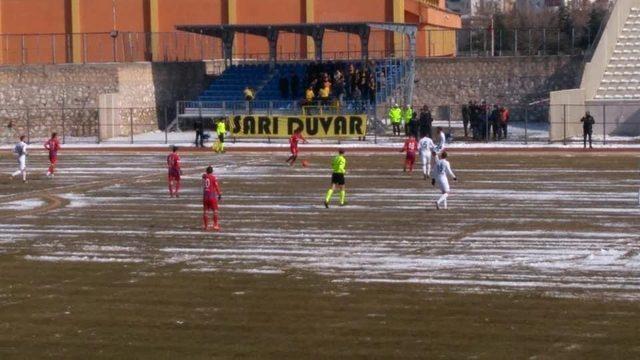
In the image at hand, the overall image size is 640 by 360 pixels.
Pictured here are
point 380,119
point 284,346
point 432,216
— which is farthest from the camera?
point 380,119

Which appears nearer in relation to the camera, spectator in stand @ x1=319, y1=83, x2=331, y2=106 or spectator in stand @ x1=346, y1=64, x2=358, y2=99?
spectator in stand @ x1=319, y1=83, x2=331, y2=106

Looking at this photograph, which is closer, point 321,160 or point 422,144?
point 422,144

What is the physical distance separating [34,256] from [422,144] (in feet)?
54.3

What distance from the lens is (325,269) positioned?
23797 mm

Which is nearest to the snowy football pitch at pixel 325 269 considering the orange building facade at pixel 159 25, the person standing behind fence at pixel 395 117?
the person standing behind fence at pixel 395 117

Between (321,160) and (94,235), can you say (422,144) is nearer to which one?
(321,160)

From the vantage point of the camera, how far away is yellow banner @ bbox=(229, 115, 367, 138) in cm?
5631

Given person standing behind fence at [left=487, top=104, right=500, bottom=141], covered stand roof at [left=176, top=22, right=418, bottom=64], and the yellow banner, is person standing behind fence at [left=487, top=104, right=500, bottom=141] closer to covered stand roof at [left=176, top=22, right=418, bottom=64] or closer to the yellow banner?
Result: the yellow banner

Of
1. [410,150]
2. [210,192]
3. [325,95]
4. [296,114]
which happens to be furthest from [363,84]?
[210,192]

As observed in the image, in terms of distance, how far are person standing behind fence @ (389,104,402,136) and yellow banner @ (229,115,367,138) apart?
1834 millimetres

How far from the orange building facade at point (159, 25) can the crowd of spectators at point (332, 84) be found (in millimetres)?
6523

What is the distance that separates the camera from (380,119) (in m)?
61.0

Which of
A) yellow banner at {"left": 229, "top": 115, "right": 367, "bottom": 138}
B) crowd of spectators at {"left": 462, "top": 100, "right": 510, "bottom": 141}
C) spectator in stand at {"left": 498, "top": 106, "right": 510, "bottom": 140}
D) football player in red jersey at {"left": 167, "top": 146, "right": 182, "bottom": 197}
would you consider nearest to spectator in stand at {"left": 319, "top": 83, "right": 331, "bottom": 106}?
yellow banner at {"left": 229, "top": 115, "right": 367, "bottom": 138}

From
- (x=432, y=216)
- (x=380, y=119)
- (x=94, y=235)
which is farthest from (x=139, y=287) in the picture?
(x=380, y=119)
